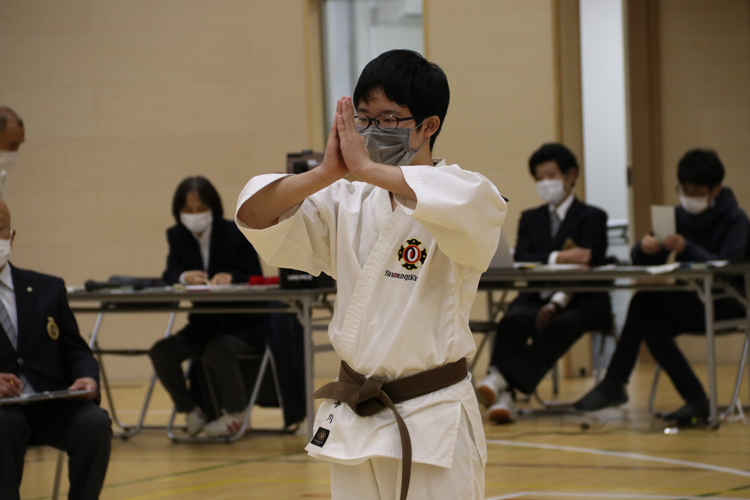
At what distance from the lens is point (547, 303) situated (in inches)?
225

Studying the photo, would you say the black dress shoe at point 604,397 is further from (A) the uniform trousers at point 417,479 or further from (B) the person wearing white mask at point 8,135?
(A) the uniform trousers at point 417,479

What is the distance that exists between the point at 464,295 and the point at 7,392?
2.07 metres

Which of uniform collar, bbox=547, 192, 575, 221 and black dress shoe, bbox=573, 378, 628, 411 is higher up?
uniform collar, bbox=547, 192, 575, 221

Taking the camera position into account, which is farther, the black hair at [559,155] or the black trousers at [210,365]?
the black hair at [559,155]

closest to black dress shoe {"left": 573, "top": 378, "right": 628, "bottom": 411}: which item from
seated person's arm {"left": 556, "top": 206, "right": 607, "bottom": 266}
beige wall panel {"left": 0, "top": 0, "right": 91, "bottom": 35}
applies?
seated person's arm {"left": 556, "top": 206, "right": 607, "bottom": 266}

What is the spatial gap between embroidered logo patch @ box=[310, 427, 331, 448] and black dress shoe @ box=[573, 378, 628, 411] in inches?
149

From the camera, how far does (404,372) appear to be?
1671mm

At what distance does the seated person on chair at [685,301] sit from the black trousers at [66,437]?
117 inches

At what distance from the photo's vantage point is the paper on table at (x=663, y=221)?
5.11 meters

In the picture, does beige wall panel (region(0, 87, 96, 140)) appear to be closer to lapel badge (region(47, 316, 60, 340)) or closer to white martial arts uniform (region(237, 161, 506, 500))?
lapel badge (region(47, 316, 60, 340))

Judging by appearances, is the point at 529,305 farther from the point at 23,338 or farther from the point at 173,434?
the point at 23,338

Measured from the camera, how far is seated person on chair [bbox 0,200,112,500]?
3.15 metres

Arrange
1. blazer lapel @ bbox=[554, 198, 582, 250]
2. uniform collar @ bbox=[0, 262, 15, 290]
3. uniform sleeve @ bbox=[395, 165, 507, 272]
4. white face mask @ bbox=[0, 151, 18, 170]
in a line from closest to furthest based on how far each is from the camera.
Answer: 1. uniform sleeve @ bbox=[395, 165, 507, 272]
2. uniform collar @ bbox=[0, 262, 15, 290]
3. white face mask @ bbox=[0, 151, 18, 170]
4. blazer lapel @ bbox=[554, 198, 582, 250]

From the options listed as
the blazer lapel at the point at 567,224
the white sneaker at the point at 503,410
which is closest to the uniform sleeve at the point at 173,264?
the white sneaker at the point at 503,410
